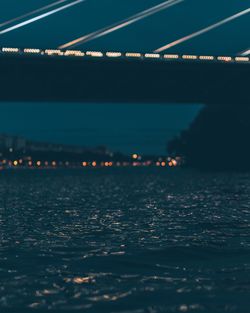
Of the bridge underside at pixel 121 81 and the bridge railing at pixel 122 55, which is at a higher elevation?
the bridge railing at pixel 122 55

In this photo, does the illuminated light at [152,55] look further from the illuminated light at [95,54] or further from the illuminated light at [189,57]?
the illuminated light at [95,54]

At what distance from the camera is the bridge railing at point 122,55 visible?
58750 mm

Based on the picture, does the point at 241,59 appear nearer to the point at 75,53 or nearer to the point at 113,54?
the point at 113,54

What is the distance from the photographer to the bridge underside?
62.4 m

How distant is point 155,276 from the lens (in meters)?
11.1

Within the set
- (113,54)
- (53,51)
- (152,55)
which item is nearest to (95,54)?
(113,54)

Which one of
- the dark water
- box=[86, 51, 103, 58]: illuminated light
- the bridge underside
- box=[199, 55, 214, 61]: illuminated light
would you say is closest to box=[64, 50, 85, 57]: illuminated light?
the bridge underside

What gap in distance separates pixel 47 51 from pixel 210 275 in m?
51.0

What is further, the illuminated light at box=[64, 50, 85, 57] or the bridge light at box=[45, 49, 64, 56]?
the illuminated light at box=[64, 50, 85, 57]

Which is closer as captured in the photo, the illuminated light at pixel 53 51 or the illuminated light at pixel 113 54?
the illuminated light at pixel 53 51

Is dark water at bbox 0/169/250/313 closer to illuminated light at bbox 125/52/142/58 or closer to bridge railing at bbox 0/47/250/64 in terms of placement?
bridge railing at bbox 0/47/250/64

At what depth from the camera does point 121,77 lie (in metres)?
66.8

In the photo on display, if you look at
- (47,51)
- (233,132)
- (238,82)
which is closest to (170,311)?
(47,51)

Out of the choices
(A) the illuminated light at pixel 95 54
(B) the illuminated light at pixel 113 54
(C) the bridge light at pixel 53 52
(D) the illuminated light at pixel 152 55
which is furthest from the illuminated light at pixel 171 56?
(C) the bridge light at pixel 53 52
